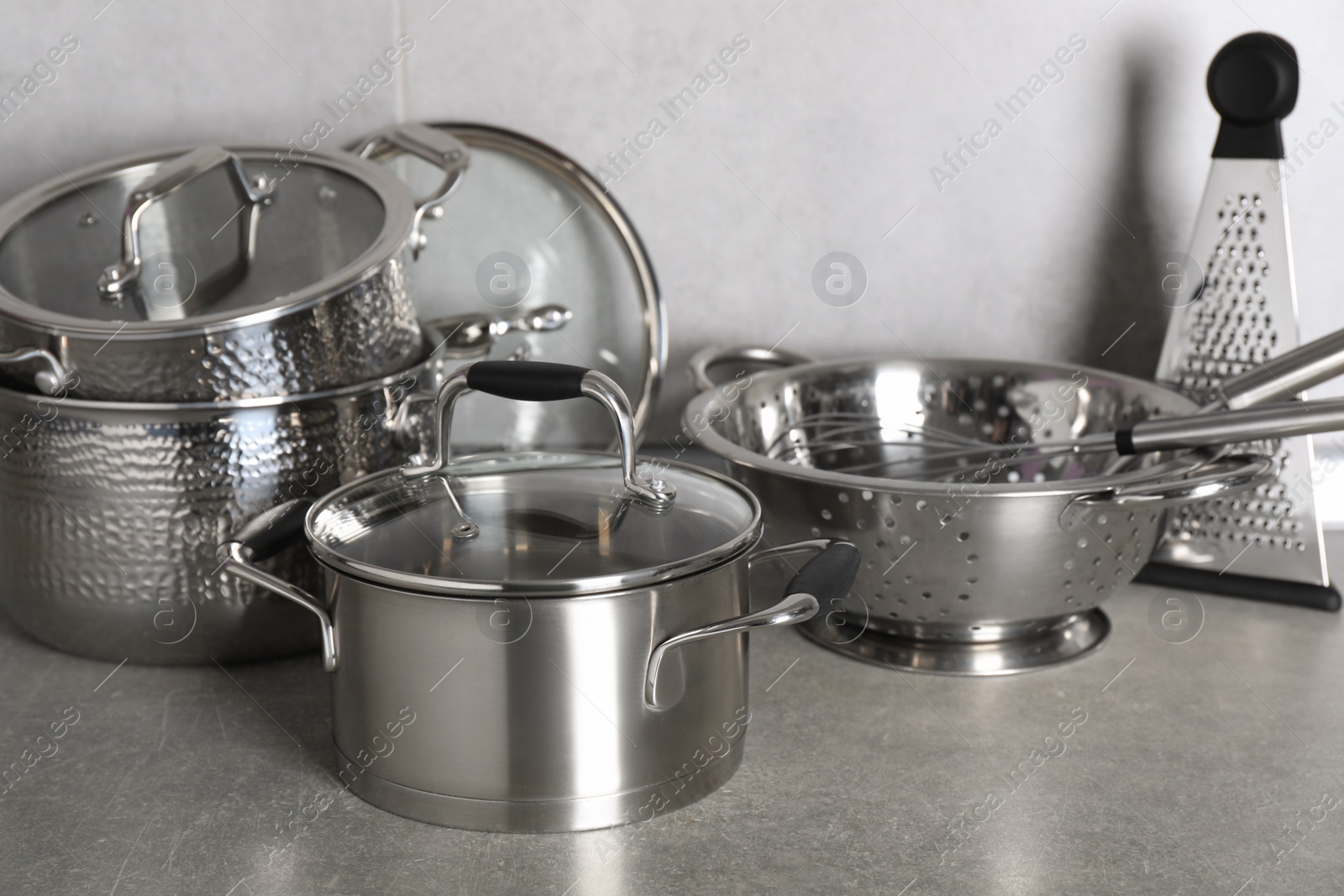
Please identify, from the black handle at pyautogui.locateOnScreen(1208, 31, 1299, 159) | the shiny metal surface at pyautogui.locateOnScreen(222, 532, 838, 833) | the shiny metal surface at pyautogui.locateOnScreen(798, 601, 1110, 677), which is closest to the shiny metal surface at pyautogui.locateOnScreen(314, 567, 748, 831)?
the shiny metal surface at pyautogui.locateOnScreen(222, 532, 838, 833)

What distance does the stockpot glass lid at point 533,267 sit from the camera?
3.52 feet

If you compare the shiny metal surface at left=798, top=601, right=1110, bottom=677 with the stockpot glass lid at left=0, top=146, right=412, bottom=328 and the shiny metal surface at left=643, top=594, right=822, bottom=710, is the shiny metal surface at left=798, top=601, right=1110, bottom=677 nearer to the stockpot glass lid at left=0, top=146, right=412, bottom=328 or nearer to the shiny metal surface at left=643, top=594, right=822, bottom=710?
the shiny metal surface at left=643, top=594, right=822, bottom=710

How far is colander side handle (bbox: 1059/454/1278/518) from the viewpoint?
0.75m

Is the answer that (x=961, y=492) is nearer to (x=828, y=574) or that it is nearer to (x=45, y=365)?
(x=828, y=574)

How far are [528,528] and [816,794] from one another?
235mm

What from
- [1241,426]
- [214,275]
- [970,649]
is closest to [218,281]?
[214,275]

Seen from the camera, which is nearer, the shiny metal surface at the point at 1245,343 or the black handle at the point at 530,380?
the black handle at the point at 530,380

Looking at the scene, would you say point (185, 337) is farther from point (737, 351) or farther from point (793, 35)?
point (793, 35)

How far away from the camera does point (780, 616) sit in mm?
608

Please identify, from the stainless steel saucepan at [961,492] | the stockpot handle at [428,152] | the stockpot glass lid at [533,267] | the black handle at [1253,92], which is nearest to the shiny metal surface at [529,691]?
the stainless steel saucepan at [961,492]

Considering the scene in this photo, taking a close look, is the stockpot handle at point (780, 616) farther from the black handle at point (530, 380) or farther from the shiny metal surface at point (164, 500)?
the shiny metal surface at point (164, 500)

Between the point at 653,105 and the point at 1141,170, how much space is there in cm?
47

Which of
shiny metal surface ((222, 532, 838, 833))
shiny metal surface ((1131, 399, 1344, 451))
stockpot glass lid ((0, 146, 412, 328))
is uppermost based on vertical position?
stockpot glass lid ((0, 146, 412, 328))

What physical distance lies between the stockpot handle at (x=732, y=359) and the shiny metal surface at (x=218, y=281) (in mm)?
254
